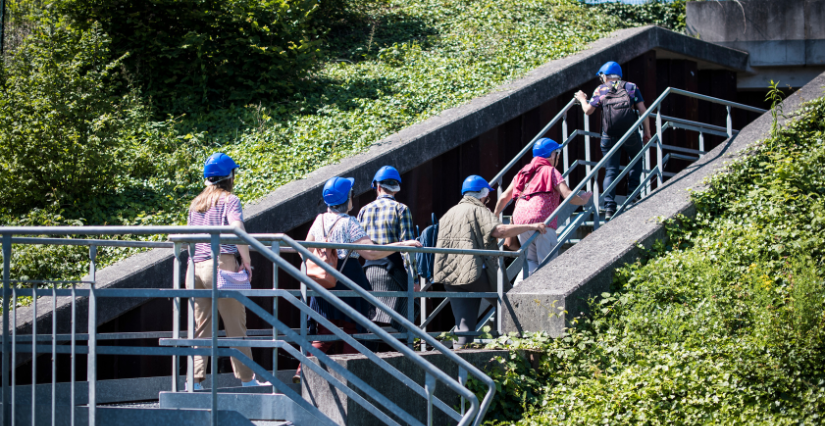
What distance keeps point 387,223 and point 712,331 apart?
259 cm

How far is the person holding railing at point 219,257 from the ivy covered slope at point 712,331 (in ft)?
6.42

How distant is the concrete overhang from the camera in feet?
22.3

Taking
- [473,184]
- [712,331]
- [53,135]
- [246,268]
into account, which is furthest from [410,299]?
[53,135]

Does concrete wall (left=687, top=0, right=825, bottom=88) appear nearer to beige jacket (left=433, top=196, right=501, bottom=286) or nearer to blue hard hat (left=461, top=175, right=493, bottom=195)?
blue hard hat (left=461, top=175, right=493, bottom=195)

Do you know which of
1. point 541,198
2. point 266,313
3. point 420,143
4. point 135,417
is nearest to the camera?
point 266,313

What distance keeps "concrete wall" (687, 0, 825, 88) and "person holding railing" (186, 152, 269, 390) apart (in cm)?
1157

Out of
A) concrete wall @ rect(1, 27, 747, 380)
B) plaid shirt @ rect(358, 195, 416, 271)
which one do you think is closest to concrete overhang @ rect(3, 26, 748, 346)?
concrete wall @ rect(1, 27, 747, 380)

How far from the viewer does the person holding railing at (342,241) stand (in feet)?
18.9

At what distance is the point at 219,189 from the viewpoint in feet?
17.5

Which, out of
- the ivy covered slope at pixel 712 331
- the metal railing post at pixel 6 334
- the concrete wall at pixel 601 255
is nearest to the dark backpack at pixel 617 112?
the concrete wall at pixel 601 255

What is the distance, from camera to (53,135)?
335 inches

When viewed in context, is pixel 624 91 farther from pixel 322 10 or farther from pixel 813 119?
pixel 322 10

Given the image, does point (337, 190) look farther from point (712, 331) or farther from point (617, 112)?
point (617, 112)

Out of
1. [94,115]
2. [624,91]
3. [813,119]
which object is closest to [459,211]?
[624,91]
